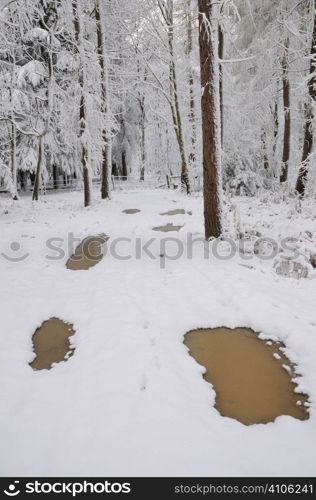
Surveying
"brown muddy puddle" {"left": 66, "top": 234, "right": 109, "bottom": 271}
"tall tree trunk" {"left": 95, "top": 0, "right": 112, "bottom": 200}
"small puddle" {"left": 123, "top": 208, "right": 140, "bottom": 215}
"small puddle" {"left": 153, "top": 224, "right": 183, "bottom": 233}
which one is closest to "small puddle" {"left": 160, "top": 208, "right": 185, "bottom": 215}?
"small puddle" {"left": 123, "top": 208, "right": 140, "bottom": 215}

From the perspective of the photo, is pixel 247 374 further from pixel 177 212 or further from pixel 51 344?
pixel 177 212

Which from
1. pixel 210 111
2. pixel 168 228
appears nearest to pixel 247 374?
pixel 210 111

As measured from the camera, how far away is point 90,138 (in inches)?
492

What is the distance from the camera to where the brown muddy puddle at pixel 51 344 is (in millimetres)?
4098

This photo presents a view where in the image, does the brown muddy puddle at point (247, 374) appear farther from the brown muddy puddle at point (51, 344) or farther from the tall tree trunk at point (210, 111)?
the tall tree trunk at point (210, 111)

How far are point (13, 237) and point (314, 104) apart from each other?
10.0m

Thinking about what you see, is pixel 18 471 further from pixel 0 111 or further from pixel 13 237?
pixel 0 111

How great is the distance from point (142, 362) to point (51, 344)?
57.8 inches

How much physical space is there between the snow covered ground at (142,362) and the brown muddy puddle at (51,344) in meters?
0.12

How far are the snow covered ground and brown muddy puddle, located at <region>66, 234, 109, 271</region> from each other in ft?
0.88

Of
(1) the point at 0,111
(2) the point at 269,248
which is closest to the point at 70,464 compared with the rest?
(2) the point at 269,248

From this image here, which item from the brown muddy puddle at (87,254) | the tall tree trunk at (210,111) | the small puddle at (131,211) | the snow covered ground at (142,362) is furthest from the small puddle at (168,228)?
the small puddle at (131,211)

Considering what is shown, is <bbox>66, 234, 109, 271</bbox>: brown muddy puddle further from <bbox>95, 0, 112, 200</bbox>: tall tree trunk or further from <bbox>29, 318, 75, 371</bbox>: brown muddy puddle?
<bbox>95, 0, 112, 200</bbox>: tall tree trunk

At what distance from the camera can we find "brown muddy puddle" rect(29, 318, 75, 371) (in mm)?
4098
